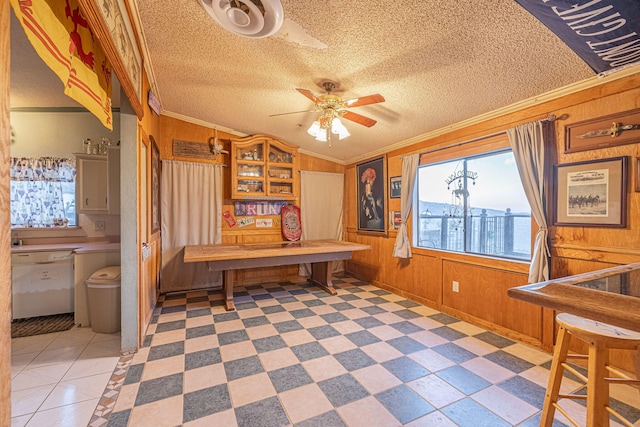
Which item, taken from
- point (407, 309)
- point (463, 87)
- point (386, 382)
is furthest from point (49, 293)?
point (463, 87)

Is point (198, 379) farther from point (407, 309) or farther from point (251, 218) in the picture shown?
point (251, 218)

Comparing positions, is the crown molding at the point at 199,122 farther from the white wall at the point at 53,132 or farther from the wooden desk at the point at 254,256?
the wooden desk at the point at 254,256

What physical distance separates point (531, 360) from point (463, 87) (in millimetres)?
2430

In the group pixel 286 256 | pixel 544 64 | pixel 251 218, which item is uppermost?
pixel 544 64

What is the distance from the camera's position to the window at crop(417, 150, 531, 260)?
2.94m

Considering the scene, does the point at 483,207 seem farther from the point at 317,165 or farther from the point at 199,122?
the point at 199,122

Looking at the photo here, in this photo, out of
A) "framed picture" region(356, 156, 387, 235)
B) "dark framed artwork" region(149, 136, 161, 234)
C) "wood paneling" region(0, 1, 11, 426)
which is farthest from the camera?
"framed picture" region(356, 156, 387, 235)

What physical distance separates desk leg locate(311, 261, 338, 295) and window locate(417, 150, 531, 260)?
1613 millimetres

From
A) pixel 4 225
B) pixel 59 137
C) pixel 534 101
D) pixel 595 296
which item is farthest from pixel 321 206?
pixel 4 225

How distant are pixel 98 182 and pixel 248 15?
294 centimetres

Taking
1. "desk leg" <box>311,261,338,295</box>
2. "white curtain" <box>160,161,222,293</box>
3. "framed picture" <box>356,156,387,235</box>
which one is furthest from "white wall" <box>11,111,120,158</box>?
"framed picture" <box>356,156,387,235</box>

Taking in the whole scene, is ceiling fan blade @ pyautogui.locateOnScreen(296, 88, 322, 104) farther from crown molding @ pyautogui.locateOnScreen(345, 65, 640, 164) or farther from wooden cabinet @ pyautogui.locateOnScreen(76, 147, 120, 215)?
wooden cabinet @ pyautogui.locateOnScreen(76, 147, 120, 215)

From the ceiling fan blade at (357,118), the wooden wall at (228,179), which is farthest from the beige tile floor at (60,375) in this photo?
the ceiling fan blade at (357,118)

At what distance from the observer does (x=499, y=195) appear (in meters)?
3.18
